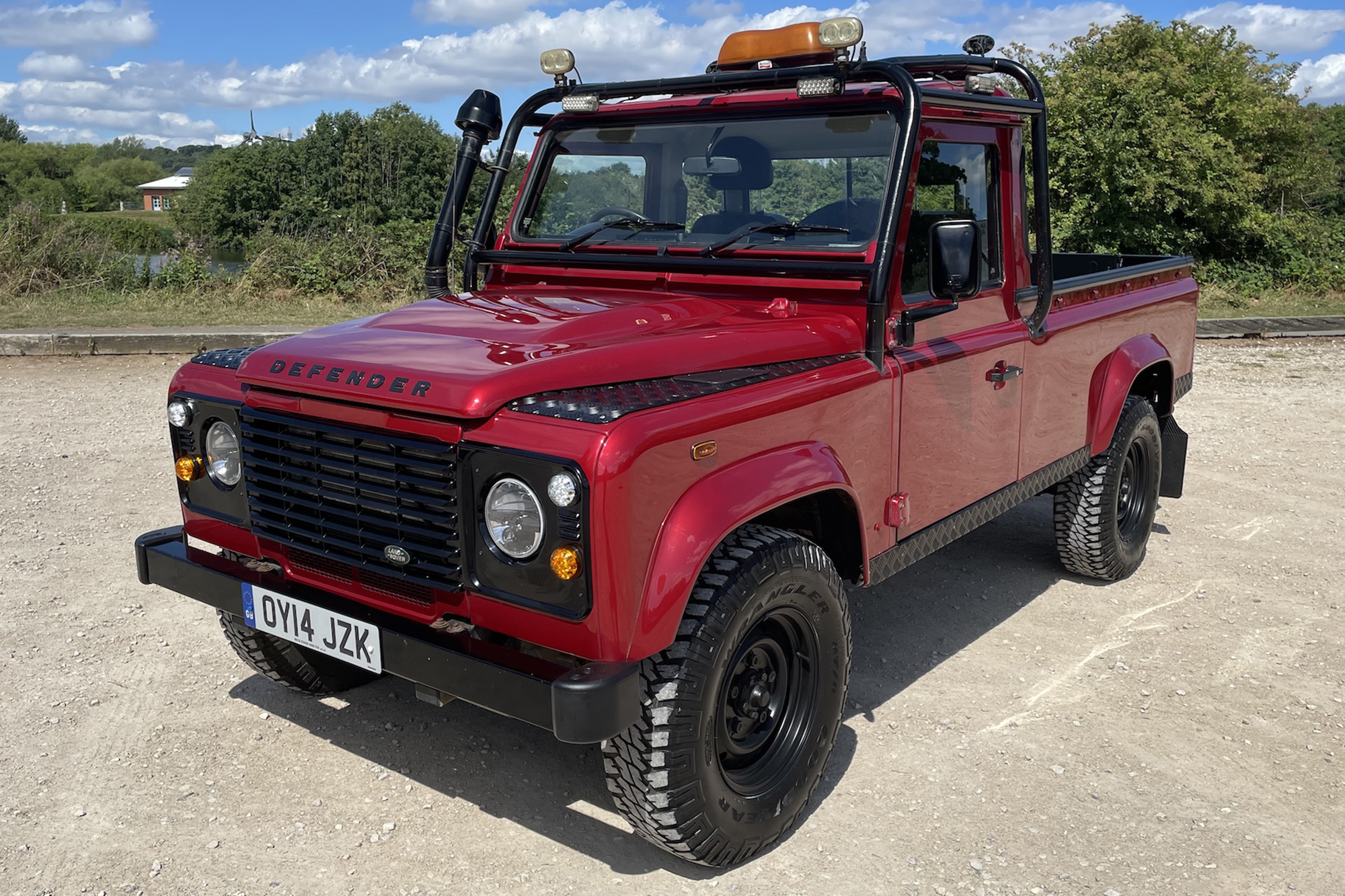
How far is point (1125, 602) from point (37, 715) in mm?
4588

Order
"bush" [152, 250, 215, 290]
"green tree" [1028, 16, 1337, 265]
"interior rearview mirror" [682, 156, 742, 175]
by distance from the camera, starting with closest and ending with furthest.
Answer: "interior rearview mirror" [682, 156, 742, 175]
"bush" [152, 250, 215, 290]
"green tree" [1028, 16, 1337, 265]

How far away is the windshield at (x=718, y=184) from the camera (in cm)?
368

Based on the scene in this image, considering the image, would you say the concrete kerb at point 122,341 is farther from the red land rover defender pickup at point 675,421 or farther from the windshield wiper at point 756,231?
the windshield wiper at point 756,231

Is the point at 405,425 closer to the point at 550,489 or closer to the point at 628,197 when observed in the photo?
the point at 550,489

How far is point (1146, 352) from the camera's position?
533 centimetres

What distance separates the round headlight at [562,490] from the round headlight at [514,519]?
0.09 m

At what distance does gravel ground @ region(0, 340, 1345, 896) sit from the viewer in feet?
10.1

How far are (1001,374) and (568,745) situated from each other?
209cm

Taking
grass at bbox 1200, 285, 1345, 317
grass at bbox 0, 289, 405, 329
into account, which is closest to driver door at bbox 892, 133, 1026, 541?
grass at bbox 0, 289, 405, 329

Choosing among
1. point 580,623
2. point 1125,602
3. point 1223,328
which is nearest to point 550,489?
point 580,623

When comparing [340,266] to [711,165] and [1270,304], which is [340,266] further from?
[1270,304]

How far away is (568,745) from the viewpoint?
3.86 m

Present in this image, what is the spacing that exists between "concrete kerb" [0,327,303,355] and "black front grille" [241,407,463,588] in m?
8.12

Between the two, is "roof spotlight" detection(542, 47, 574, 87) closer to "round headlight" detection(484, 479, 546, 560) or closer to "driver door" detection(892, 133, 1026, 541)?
"driver door" detection(892, 133, 1026, 541)
